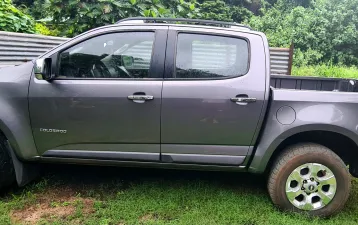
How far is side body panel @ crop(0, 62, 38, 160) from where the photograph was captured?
10.4 ft

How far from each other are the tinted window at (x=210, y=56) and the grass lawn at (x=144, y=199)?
128 cm

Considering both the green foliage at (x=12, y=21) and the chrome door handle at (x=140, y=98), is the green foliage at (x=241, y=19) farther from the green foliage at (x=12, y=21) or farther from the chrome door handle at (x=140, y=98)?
the chrome door handle at (x=140, y=98)

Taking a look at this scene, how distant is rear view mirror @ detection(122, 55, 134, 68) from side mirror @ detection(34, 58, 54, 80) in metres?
0.69

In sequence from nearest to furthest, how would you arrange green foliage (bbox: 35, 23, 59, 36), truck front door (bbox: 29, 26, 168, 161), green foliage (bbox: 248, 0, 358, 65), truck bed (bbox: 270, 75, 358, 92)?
truck front door (bbox: 29, 26, 168, 161) → truck bed (bbox: 270, 75, 358, 92) → green foliage (bbox: 35, 23, 59, 36) → green foliage (bbox: 248, 0, 358, 65)

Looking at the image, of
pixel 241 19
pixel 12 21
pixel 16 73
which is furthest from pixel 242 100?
pixel 241 19

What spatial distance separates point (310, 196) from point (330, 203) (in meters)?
0.21

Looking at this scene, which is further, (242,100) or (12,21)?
(12,21)

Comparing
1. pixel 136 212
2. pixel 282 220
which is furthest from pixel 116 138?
pixel 282 220

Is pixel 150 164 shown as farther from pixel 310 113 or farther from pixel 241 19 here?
pixel 241 19

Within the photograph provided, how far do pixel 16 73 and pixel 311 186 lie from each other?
9.91 ft

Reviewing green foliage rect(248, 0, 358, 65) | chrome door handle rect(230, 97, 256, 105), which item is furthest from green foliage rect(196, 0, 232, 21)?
chrome door handle rect(230, 97, 256, 105)

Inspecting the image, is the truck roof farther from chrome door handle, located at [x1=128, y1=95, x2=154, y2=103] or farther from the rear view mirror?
chrome door handle, located at [x1=128, y1=95, x2=154, y2=103]

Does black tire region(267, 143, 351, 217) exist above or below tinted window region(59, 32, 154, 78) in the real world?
below

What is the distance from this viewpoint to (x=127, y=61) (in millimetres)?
3211
